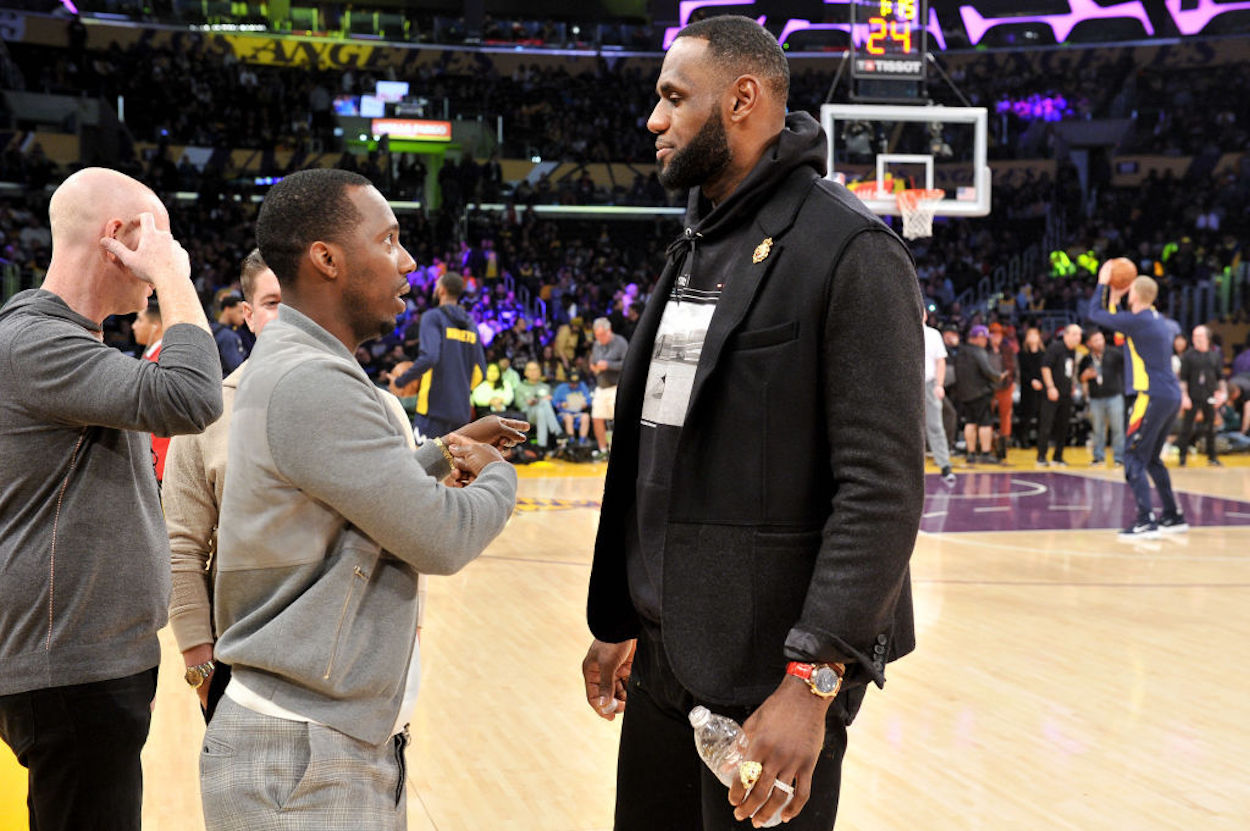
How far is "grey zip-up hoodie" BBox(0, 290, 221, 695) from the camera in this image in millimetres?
2207

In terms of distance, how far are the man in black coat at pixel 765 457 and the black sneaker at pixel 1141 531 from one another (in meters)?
8.15

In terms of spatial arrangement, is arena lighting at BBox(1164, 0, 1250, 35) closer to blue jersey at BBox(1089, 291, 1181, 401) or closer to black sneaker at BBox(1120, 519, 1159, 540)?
blue jersey at BBox(1089, 291, 1181, 401)

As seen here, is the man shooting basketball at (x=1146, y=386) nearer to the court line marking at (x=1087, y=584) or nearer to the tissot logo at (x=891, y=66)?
the court line marking at (x=1087, y=584)

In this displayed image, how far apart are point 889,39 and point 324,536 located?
13196 mm

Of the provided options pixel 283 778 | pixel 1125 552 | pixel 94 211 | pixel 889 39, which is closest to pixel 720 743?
pixel 283 778

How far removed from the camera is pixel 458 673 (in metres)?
5.46

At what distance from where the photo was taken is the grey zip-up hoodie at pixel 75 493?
86.9 inches

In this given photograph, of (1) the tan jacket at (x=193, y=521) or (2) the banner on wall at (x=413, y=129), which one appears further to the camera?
(2) the banner on wall at (x=413, y=129)

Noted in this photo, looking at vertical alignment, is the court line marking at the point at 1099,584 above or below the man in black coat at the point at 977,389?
below

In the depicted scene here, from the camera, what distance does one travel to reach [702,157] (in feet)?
6.85

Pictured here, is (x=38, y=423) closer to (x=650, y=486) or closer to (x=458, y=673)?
(x=650, y=486)

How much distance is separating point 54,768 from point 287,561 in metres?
0.88

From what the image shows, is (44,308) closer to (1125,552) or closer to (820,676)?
(820,676)

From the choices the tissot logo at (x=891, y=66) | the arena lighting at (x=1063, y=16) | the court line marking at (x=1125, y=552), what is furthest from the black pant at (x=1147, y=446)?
the arena lighting at (x=1063, y=16)
